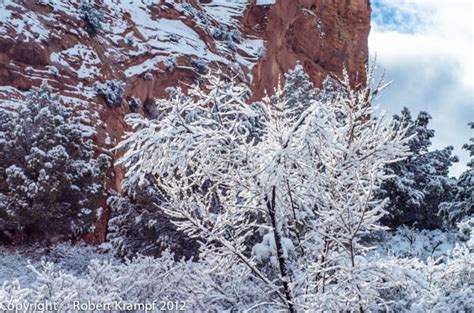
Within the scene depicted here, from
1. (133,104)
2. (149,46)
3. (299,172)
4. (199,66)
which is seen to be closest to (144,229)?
(299,172)

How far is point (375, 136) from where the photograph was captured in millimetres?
4324

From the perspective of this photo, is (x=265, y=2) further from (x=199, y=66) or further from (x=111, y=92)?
(x=111, y=92)

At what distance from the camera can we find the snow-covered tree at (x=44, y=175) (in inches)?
643

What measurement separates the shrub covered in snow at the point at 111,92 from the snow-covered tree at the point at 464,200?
1981 centimetres

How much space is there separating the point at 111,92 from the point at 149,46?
618 centimetres

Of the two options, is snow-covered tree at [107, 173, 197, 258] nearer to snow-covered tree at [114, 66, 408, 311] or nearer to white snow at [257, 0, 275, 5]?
snow-covered tree at [114, 66, 408, 311]

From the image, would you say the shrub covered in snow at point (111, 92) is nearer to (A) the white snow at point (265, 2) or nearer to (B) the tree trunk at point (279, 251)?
(A) the white snow at point (265, 2)

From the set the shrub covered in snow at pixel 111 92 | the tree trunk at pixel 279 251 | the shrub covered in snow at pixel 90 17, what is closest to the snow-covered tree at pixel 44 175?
the shrub covered in snow at pixel 111 92

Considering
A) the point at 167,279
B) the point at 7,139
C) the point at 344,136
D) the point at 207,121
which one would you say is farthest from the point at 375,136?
the point at 7,139

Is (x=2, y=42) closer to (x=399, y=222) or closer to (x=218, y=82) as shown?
(x=399, y=222)

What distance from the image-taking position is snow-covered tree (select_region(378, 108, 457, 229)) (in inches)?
743

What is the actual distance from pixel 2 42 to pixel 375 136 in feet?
86.8

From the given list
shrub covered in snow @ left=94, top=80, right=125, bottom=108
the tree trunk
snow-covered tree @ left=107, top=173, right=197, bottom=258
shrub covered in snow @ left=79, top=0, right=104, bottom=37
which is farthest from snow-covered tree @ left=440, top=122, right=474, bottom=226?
shrub covered in snow @ left=79, top=0, right=104, bottom=37

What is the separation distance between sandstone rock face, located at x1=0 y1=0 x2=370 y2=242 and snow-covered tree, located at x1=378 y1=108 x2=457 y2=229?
32.7 ft
